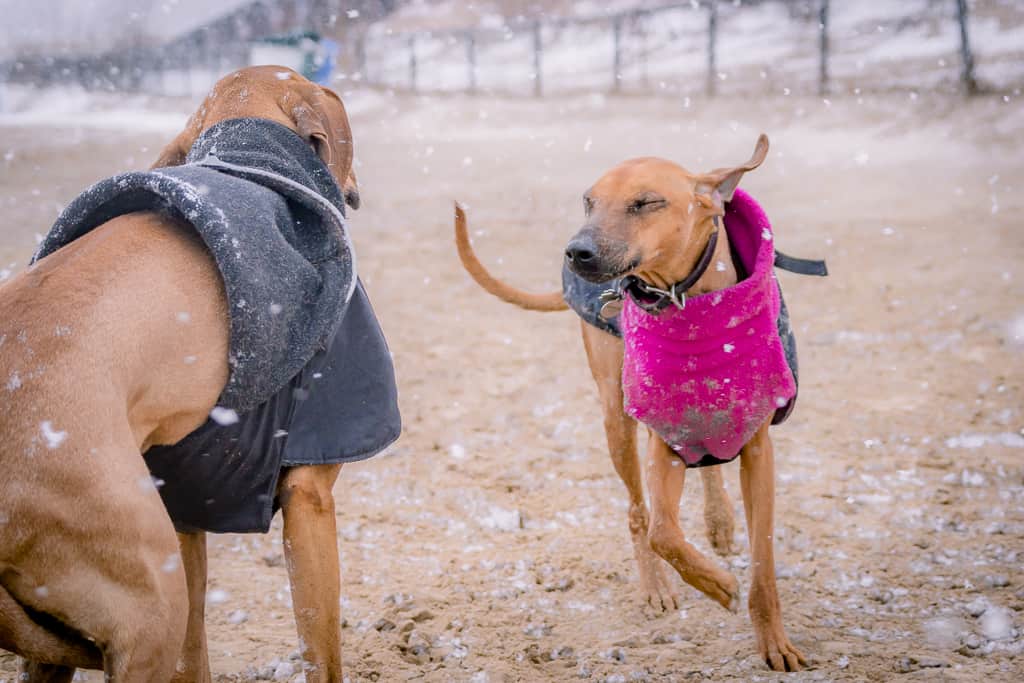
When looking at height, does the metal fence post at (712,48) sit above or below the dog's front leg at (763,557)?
above

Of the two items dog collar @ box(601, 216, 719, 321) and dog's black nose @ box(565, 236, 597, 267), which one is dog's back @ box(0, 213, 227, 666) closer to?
dog's black nose @ box(565, 236, 597, 267)

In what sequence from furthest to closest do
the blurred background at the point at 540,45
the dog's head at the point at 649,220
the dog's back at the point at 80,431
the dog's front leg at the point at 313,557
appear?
the blurred background at the point at 540,45
the dog's head at the point at 649,220
the dog's front leg at the point at 313,557
the dog's back at the point at 80,431

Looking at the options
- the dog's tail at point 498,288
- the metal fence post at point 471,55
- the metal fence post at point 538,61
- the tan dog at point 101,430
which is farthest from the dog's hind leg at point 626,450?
the metal fence post at point 471,55

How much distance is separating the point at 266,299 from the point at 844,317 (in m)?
4.96

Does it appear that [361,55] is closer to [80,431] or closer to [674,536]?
[674,536]

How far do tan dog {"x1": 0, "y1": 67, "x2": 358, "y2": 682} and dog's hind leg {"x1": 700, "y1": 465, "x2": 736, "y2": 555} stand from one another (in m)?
2.06

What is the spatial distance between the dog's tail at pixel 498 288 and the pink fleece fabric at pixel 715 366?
76 cm

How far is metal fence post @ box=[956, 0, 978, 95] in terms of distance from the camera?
44.2 feet

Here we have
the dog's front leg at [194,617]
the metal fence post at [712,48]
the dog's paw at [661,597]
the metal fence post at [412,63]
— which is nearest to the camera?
the dog's front leg at [194,617]

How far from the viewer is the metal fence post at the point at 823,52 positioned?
15.5m

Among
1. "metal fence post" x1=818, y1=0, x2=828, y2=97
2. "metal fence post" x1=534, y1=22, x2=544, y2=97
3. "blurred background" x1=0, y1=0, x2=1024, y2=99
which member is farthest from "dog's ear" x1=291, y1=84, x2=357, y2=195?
"metal fence post" x1=534, y1=22, x2=544, y2=97

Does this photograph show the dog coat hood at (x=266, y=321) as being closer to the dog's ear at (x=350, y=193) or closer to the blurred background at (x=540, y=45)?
the dog's ear at (x=350, y=193)

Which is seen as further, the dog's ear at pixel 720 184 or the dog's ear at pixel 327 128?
the dog's ear at pixel 720 184

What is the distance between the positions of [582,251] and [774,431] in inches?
95.3
